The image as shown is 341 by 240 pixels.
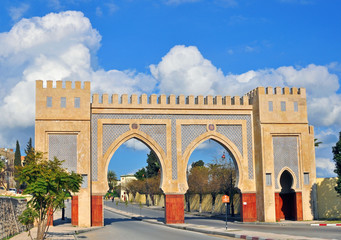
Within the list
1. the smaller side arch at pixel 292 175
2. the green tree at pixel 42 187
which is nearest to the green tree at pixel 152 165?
the smaller side arch at pixel 292 175

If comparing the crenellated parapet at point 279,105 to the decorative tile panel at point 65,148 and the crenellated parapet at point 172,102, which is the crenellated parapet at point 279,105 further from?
the decorative tile panel at point 65,148

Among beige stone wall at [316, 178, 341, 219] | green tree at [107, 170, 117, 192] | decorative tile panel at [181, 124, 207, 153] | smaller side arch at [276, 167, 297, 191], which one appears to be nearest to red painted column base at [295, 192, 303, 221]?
smaller side arch at [276, 167, 297, 191]

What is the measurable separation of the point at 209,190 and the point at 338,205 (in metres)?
16.9

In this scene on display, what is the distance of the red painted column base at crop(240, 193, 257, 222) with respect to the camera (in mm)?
29598

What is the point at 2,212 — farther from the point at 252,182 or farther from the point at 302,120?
the point at 302,120

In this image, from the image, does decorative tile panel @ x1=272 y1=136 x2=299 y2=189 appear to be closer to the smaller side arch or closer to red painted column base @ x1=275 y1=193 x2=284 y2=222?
the smaller side arch

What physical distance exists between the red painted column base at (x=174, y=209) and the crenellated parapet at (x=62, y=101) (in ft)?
24.0

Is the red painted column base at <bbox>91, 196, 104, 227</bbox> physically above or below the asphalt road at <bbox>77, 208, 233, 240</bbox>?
above

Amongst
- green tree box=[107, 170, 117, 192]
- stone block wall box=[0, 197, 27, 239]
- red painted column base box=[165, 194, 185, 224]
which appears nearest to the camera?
stone block wall box=[0, 197, 27, 239]

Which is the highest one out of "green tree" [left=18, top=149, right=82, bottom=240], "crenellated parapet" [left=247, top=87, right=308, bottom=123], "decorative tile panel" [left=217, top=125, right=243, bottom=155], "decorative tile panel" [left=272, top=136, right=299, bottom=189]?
"crenellated parapet" [left=247, top=87, right=308, bottom=123]

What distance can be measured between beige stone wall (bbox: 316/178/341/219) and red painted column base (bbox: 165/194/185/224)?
31.0 ft

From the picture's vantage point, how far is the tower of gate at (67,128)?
27.7 meters

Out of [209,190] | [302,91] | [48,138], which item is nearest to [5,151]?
[209,190]

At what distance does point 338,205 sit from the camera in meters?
30.8
